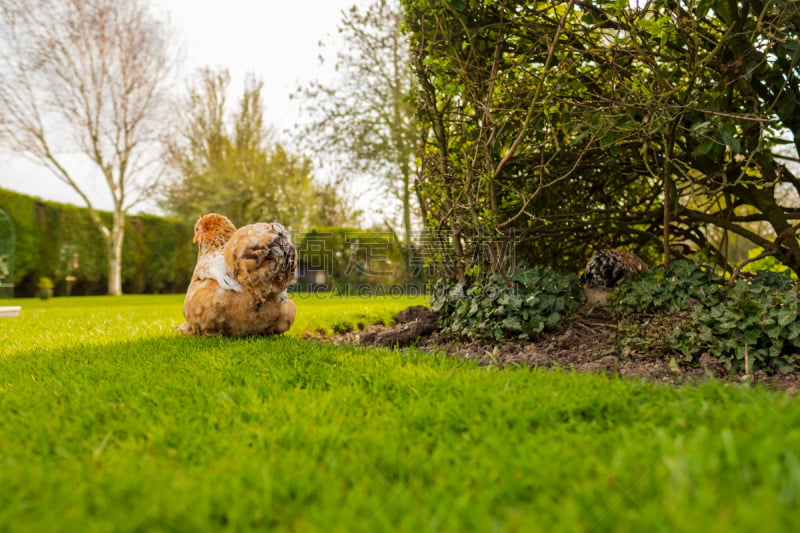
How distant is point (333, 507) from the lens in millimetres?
1264

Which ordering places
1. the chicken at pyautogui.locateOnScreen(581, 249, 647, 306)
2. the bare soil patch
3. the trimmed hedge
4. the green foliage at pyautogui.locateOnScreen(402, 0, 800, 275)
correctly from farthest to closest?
the trimmed hedge < the chicken at pyautogui.locateOnScreen(581, 249, 647, 306) < the green foliage at pyautogui.locateOnScreen(402, 0, 800, 275) < the bare soil patch

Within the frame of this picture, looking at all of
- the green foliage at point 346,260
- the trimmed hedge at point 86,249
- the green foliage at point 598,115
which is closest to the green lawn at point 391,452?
the green foliage at point 598,115

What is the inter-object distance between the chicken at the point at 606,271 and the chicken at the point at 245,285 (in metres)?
2.60

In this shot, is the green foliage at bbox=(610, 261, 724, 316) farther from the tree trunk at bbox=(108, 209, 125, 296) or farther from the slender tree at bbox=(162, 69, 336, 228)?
the tree trunk at bbox=(108, 209, 125, 296)

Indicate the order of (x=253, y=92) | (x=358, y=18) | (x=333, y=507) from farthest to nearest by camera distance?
(x=253, y=92) → (x=358, y=18) → (x=333, y=507)

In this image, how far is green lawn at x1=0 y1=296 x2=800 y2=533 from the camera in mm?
1203

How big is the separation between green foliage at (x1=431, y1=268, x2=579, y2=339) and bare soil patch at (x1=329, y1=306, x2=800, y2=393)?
10cm

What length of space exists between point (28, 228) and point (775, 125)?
676 inches

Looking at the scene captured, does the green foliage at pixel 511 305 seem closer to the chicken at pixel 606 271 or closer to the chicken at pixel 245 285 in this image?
the chicken at pixel 606 271

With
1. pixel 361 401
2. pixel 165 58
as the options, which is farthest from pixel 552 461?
pixel 165 58

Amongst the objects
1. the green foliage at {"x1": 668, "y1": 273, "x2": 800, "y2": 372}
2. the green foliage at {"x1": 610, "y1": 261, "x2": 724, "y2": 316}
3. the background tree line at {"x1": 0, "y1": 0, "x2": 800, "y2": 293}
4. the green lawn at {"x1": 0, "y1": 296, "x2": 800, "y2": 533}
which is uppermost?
the background tree line at {"x1": 0, "y1": 0, "x2": 800, "y2": 293}

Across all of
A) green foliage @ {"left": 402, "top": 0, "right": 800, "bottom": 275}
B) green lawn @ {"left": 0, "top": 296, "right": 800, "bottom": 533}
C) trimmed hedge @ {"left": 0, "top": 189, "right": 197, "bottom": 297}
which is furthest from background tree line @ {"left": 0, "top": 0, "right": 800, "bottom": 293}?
trimmed hedge @ {"left": 0, "top": 189, "right": 197, "bottom": 297}

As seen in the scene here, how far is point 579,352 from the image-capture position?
3268 millimetres

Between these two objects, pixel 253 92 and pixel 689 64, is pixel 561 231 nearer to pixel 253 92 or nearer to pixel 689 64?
pixel 689 64
